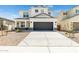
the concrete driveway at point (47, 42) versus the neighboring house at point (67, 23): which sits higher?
the neighboring house at point (67, 23)

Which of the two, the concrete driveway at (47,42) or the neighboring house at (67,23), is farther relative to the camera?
the neighboring house at (67,23)

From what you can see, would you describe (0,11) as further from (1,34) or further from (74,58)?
(74,58)

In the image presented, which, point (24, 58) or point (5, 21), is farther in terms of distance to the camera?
point (5, 21)

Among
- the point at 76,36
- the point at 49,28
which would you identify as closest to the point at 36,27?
the point at 49,28

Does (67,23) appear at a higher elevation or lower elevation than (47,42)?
higher

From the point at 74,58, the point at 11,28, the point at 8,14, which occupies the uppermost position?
the point at 8,14

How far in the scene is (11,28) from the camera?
41.0ft

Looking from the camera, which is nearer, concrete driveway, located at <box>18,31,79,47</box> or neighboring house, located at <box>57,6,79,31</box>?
concrete driveway, located at <box>18,31,79,47</box>

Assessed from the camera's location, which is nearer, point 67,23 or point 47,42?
point 47,42
